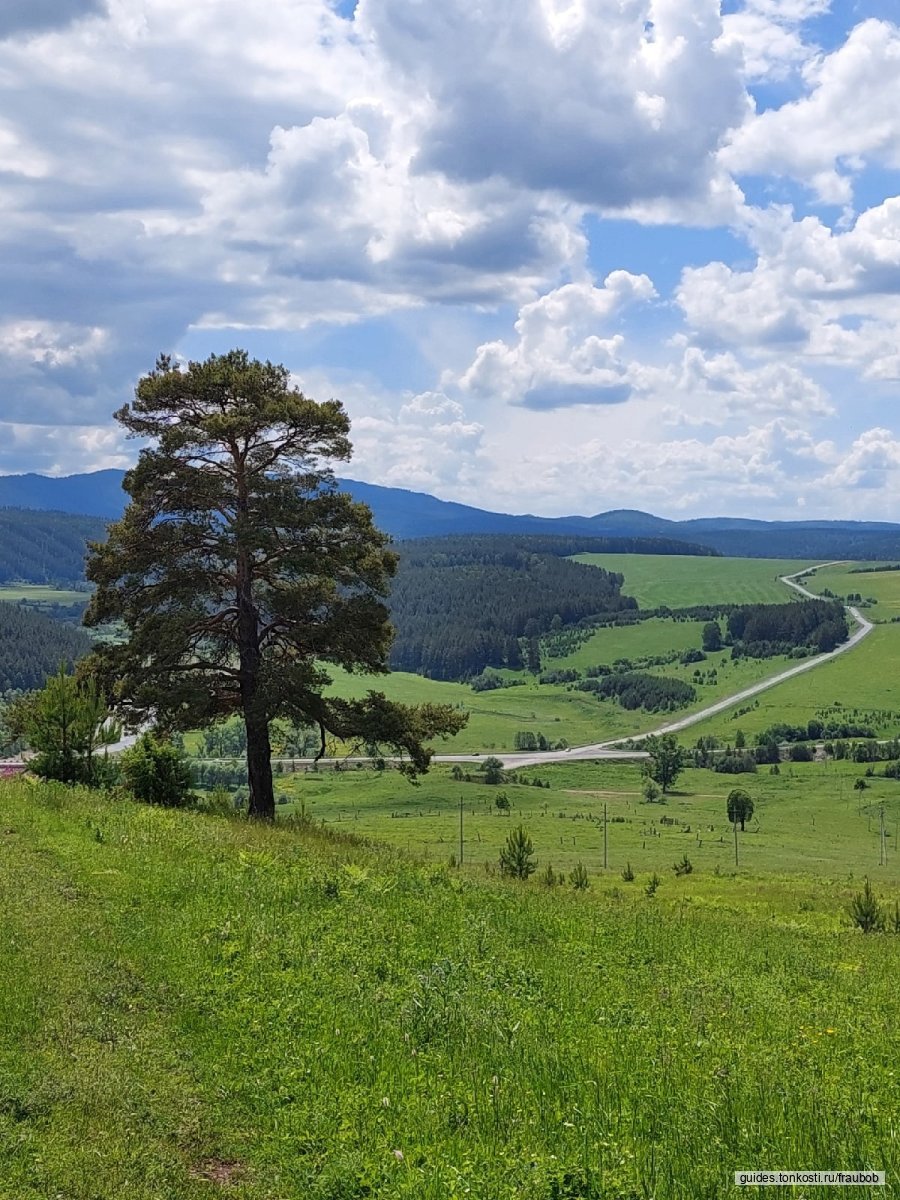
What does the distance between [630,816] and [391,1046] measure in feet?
449

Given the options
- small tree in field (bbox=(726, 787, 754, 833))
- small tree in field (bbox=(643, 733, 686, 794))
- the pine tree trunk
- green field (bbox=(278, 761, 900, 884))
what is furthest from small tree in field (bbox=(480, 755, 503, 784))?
the pine tree trunk

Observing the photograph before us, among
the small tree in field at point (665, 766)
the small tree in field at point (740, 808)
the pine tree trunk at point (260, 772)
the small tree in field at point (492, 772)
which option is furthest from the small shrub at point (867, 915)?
the small tree in field at point (665, 766)

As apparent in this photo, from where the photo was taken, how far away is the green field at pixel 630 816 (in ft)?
317

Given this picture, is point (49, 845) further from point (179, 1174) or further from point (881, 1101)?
point (881, 1101)

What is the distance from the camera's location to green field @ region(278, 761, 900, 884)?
96750 mm

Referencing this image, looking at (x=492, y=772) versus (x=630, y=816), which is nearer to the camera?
(x=630, y=816)

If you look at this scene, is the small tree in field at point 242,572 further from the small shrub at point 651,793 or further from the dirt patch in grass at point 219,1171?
the small shrub at point 651,793

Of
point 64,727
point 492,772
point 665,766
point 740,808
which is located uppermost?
point 64,727

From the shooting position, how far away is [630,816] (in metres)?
141

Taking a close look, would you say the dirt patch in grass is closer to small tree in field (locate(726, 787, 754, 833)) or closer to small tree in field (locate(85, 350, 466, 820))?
small tree in field (locate(85, 350, 466, 820))

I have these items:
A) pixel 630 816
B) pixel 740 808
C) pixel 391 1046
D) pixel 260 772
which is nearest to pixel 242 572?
pixel 260 772

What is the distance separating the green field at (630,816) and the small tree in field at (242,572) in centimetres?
4752

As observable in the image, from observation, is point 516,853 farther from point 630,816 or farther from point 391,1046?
point 630,816

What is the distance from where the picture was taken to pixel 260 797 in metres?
30.2
